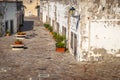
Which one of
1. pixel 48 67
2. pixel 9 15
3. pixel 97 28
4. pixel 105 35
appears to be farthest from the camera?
pixel 9 15

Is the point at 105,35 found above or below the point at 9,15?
below

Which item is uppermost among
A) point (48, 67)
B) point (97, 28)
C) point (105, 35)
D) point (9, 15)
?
point (9, 15)

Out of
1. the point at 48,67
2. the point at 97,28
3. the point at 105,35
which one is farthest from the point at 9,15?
the point at 48,67

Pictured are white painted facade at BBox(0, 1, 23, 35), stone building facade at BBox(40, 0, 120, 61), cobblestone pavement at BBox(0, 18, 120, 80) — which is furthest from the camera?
white painted facade at BBox(0, 1, 23, 35)

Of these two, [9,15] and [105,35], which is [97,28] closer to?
[105,35]

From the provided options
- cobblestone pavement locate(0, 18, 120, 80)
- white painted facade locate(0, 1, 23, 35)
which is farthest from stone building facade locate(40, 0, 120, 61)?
white painted facade locate(0, 1, 23, 35)

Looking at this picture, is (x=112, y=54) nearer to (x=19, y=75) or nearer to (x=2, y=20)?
(x=19, y=75)

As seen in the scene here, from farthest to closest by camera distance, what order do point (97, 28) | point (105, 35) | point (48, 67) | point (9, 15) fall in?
point (9, 15), point (105, 35), point (97, 28), point (48, 67)

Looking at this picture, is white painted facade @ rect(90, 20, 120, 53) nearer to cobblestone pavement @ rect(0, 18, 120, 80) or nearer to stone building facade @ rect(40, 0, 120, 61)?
stone building facade @ rect(40, 0, 120, 61)

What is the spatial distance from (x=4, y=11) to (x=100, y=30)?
54.8ft

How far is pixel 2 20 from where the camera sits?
108 feet

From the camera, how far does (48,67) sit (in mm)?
18719

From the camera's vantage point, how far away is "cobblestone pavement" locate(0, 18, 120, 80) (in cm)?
1652

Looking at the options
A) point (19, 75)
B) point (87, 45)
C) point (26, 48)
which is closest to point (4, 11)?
point (26, 48)
